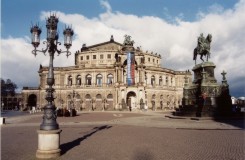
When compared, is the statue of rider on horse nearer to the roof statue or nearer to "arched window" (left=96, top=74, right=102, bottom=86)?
the roof statue

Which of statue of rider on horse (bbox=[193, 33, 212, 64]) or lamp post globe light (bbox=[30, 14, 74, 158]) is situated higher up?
statue of rider on horse (bbox=[193, 33, 212, 64])

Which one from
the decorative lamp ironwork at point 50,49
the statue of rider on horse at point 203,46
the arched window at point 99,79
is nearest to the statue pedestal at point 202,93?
the statue of rider on horse at point 203,46

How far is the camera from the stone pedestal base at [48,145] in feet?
31.1

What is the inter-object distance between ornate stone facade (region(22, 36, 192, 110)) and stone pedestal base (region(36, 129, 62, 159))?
197 ft

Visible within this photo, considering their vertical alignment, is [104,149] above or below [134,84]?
below

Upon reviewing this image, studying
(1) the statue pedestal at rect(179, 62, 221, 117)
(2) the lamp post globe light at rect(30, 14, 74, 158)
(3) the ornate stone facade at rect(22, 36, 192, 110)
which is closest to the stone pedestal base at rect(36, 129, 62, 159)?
(2) the lamp post globe light at rect(30, 14, 74, 158)

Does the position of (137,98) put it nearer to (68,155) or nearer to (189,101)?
(189,101)

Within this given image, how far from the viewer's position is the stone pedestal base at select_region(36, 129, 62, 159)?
374 inches

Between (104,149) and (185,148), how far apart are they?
3401mm

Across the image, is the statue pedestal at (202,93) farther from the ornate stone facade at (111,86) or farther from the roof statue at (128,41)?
the roof statue at (128,41)

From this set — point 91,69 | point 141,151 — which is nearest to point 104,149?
point 141,151

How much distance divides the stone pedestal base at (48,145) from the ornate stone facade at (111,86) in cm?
5990

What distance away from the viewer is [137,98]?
2864 inches

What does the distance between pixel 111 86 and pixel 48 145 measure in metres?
66.8
